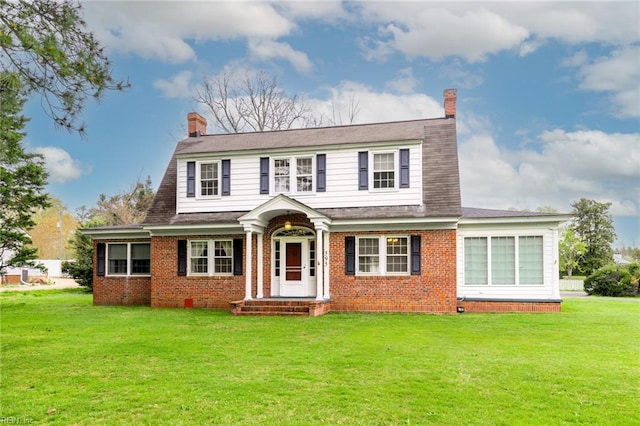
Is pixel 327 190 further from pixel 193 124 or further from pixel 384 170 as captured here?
pixel 193 124

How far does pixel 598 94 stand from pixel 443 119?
8.21 meters

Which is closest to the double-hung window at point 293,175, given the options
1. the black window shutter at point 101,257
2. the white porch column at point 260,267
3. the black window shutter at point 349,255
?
the white porch column at point 260,267

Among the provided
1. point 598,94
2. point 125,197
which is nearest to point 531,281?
point 598,94

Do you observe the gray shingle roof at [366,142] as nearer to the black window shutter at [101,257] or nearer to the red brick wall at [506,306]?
the black window shutter at [101,257]

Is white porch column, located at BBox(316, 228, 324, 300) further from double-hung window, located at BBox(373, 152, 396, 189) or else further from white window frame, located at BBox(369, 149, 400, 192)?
double-hung window, located at BBox(373, 152, 396, 189)

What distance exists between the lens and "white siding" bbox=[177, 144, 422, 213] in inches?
639

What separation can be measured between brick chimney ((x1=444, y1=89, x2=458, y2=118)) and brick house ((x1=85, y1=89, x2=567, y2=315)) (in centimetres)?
8

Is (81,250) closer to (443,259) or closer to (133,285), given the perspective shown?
(133,285)

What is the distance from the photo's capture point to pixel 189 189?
18.1m

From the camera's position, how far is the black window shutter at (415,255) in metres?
15.6

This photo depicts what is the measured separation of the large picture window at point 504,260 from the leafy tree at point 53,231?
178ft

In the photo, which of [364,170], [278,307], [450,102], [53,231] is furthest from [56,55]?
[53,231]

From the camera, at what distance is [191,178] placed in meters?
18.0

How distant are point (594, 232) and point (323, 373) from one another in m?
43.5
